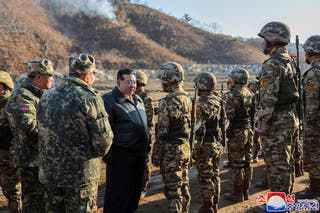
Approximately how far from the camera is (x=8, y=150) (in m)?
4.89

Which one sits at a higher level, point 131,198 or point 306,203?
point 131,198

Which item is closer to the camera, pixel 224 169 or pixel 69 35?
pixel 224 169

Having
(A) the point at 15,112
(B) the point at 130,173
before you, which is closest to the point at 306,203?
(B) the point at 130,173

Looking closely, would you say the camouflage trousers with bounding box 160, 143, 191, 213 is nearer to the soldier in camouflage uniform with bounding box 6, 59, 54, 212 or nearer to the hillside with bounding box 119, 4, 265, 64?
the soldier in camouflage uniform with bounding box 6, 59, 54, 212

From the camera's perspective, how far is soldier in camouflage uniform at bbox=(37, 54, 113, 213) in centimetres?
335

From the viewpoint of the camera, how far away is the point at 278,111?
491 centimetres

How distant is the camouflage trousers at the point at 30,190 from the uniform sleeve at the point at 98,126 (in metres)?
1.36

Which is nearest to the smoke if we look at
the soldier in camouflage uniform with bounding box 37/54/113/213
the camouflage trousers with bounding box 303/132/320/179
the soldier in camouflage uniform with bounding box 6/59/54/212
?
the soldier in camouflage uniform with bounding box 6/59/54/212

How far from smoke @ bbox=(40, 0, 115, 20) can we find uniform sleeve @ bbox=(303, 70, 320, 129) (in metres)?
52.9

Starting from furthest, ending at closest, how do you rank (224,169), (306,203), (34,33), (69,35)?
1. (69,35)
2. (34,33)
3. (224,169)
4. (306,203)

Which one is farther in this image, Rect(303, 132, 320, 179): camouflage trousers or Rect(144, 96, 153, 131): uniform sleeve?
Rect(144, 96, 153, 131): uniform sleeve

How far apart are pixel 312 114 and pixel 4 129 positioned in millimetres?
4876

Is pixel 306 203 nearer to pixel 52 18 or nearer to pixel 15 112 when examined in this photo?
pixel 15 112

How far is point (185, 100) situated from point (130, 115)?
3.10 feet
